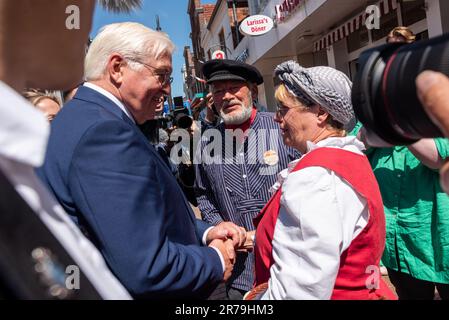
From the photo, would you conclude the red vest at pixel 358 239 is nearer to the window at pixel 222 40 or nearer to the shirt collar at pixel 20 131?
the shirt collar at pixel 20 131

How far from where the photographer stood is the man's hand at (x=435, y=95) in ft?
2.29

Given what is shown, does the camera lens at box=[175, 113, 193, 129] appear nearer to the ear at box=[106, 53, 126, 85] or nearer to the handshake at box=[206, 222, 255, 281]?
the handshake at box=[206, 222, 255, 281]

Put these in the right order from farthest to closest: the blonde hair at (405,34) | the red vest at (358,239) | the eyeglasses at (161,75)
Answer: the blonde hair at (405,34)
the eyeglasses at (161,75)
the red vest at (358,239)

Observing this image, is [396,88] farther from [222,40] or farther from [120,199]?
[222,40]

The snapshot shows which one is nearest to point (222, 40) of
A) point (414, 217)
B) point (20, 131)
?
point (414, 217)

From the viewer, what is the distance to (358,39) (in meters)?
9.05

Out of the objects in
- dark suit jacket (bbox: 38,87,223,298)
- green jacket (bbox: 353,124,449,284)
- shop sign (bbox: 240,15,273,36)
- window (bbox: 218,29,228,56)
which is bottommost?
green jacket (bbox: 353,124,449,284)

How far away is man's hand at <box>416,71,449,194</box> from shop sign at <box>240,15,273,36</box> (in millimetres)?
10437

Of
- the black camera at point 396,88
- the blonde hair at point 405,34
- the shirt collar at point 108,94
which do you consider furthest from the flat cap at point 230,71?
the black camera at point 396,88

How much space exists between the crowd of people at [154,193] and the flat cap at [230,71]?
0.97 metres

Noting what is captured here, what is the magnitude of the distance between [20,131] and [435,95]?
0.68 meters

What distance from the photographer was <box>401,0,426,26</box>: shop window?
21.3 feet

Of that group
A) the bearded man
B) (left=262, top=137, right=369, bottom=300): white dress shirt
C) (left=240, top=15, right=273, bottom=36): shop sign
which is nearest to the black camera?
(left=262, top=137, right=369, bottom=300): white dress shirt
